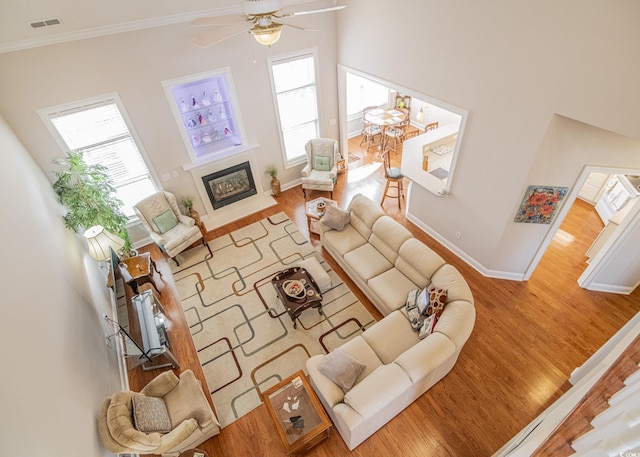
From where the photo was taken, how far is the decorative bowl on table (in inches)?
183

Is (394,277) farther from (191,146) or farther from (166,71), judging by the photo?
(166,71)

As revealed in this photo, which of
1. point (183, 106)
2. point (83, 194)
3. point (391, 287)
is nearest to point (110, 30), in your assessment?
point (183, 106)

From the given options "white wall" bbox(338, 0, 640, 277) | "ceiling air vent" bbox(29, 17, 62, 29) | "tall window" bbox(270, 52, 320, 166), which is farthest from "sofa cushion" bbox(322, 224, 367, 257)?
"ceiling air vent" bbox(29, 17, 62, 29)

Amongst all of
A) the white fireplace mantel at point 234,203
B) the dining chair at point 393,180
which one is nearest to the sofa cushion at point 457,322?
the dining chair at point 393,180

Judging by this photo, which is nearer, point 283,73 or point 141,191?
point 141,191

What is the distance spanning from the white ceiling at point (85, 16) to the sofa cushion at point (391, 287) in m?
5.00

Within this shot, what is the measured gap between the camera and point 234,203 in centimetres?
715

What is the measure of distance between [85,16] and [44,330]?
13.7 ft

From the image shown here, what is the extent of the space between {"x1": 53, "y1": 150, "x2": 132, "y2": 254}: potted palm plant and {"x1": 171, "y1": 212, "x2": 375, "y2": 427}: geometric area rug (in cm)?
152

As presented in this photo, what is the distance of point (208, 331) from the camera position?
16.2 feet

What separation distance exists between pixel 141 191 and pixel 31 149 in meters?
1.68

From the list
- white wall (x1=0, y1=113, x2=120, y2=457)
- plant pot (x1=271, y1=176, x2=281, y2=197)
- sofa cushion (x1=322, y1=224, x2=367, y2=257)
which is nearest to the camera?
white wall (x1=0, y1=113, x2=120, y2=457)

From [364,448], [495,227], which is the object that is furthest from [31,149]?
[495,227]

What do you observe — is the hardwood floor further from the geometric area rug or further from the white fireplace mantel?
the white fireplace mantel
